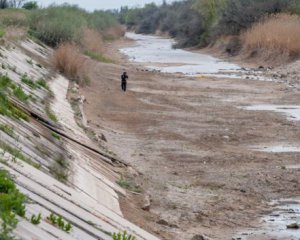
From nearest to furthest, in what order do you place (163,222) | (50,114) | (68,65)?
1. (163,222)
2. (50,114)
3. (68,65)

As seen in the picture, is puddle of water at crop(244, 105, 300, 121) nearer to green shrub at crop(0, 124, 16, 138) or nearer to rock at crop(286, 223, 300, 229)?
rock at crop(286, 223, 300, 229)

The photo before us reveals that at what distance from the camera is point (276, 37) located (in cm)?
5244

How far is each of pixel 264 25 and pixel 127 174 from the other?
145 feet

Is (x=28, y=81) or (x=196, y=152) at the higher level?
(x=28, y=81)

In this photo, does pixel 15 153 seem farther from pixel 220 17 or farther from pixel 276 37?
pixel 220 17

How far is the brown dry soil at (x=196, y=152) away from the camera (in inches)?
475

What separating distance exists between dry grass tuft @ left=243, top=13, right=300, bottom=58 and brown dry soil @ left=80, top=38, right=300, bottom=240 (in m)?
16.1

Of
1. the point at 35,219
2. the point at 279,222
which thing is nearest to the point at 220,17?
the point at 279,222

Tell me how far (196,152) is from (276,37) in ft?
117

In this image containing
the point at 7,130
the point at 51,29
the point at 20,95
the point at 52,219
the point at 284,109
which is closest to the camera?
the point at 52,219

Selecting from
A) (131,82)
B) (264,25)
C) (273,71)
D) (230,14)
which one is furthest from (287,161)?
(230,14)

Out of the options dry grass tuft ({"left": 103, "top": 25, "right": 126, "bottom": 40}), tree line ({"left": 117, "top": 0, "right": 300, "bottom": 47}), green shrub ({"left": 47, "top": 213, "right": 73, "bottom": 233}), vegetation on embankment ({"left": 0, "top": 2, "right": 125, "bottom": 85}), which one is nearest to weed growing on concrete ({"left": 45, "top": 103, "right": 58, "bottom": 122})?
vegetation on embankment ({"left": 0, "top": 2, "right": 125, "bottom": 85})

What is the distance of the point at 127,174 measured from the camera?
14523mm

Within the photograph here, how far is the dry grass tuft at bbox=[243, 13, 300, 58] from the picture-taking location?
164 ft
